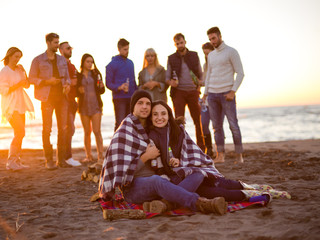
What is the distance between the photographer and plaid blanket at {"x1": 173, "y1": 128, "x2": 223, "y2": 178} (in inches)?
126

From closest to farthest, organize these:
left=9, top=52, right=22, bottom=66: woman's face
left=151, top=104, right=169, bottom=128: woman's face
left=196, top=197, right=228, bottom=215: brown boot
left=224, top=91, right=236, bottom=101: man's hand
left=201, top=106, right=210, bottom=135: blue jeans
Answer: left=196, top=197, right=228, bottom=215: brown boot → left=151, top=104, right=169, bottom=128: woman's face → left=224, top=91, right=236, bottom=101: man's hand → left=9, top=52, right=22, bottom=66: woman's face → left=201, top=106, right=210, bottom=135: blue jeans

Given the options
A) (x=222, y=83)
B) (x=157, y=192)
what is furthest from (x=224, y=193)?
(x=222, y=83)

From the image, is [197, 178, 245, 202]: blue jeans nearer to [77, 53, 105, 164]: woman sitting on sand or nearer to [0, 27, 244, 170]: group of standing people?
[0, 27, 244, 170]: group of standing people

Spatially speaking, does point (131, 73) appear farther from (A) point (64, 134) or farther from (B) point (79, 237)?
(B) point (79, 237)

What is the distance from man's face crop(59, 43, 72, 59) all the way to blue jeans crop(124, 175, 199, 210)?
4167 mm

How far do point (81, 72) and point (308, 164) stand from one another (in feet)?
14.9

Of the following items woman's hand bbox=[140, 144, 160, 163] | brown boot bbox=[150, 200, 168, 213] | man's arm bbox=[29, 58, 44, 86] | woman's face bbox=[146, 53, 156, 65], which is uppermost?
woman's face bbox=[146, 53, 156, 65]

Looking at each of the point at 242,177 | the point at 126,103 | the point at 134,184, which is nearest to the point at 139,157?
the point at 134,184

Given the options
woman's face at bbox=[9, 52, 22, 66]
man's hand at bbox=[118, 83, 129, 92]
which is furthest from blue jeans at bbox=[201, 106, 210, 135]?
woman's face at bbox=[9, 52, 22, 66]

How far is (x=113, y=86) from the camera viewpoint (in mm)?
6031

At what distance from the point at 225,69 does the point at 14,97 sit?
3.76m

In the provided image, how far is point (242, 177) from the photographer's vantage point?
457cm

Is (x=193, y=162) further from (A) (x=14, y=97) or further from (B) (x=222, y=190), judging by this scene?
(A) (x=14, y=97)

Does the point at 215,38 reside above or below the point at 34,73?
above
